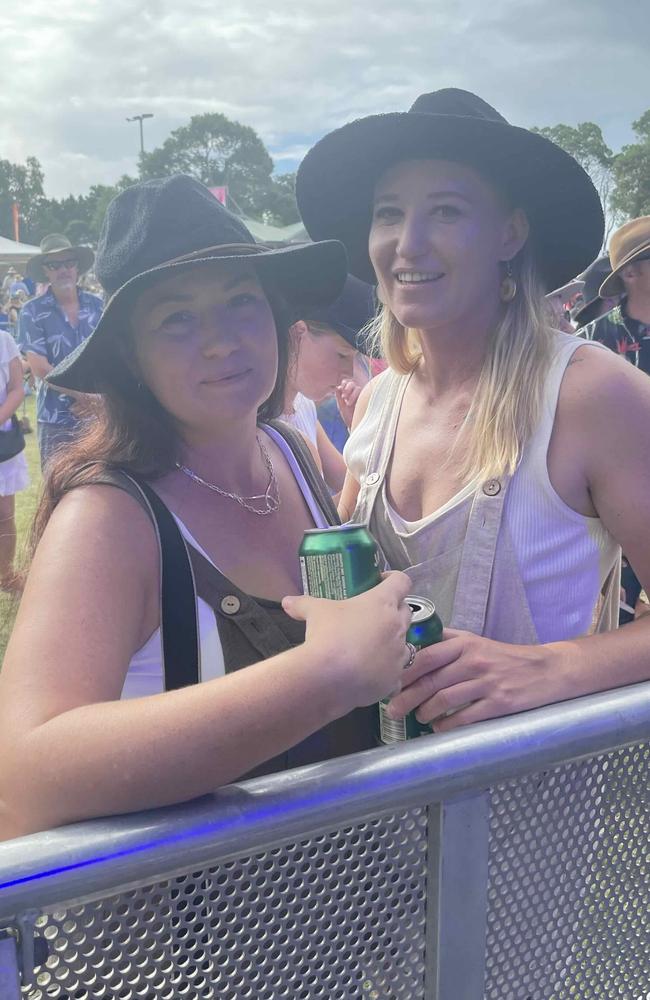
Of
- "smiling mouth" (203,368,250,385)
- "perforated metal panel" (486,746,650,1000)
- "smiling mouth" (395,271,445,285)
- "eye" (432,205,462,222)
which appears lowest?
"perforated metal panel" (486,746,650,1000)

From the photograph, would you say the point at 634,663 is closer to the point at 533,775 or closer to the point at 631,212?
the point at 533,775

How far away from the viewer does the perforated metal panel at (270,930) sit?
823 millimetres

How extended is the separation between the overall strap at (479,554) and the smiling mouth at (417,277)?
463 mm

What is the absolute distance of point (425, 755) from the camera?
0.93 m

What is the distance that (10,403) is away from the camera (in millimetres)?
5816

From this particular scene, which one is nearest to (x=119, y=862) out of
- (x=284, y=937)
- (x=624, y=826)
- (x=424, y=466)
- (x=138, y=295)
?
(x=284, y=937)

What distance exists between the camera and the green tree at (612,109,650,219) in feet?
137

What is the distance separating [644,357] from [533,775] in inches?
158

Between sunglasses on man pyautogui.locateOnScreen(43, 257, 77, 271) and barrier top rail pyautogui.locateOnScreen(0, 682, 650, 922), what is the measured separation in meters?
7.01

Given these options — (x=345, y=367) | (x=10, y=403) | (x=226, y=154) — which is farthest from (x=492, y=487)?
(x=226, y=154)

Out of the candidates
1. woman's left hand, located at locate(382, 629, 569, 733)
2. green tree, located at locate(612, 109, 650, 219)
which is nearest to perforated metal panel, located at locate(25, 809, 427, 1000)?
woman's left hand, located at locate(382, 629, 569, 733)

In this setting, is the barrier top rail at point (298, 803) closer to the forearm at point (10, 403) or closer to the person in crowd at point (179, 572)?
the person in crowd at point (179, 572)

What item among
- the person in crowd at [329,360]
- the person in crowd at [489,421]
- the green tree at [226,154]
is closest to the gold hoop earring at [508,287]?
the person in crowd at [489,421]

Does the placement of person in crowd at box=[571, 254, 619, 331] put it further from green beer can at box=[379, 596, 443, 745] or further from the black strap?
the black strap
